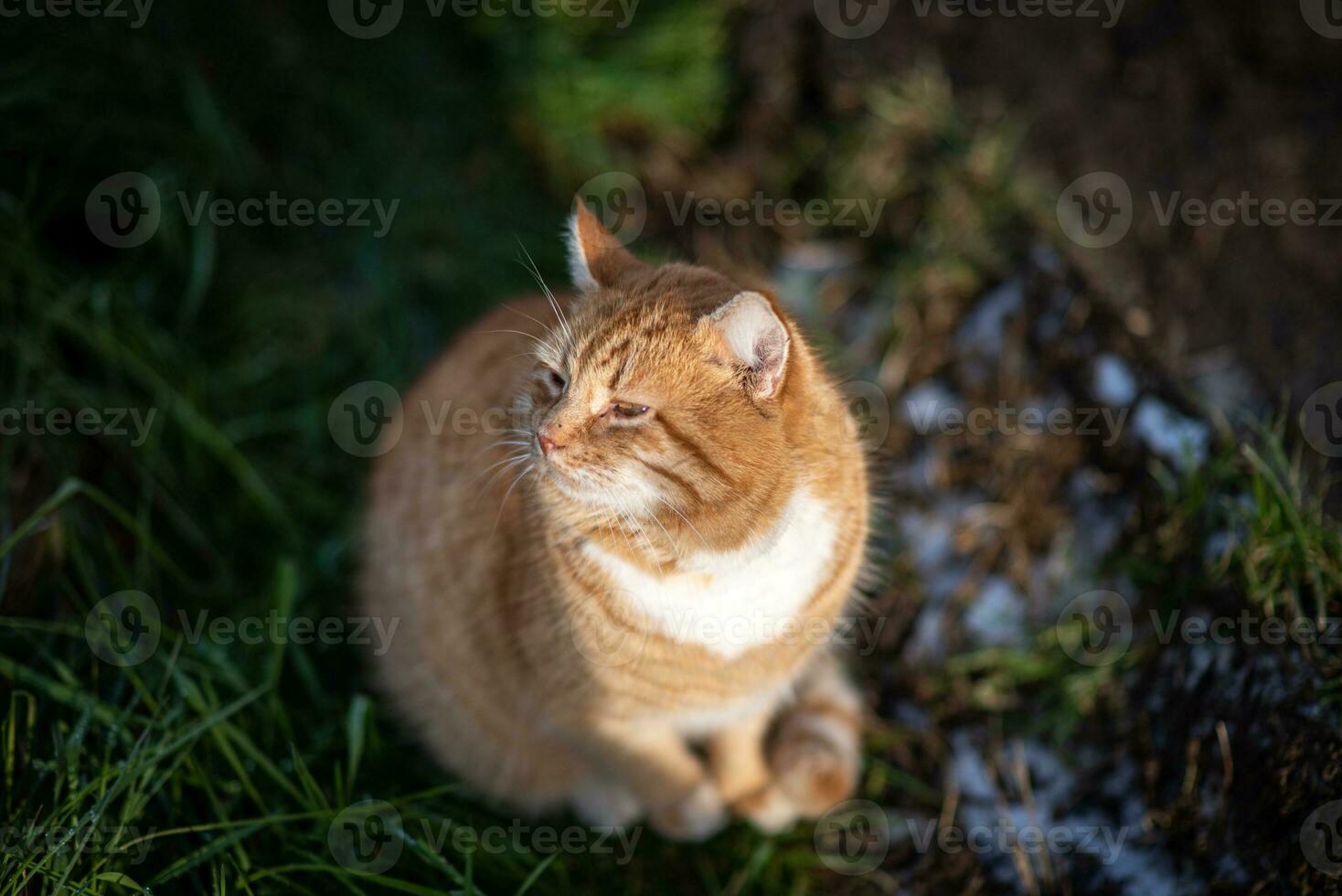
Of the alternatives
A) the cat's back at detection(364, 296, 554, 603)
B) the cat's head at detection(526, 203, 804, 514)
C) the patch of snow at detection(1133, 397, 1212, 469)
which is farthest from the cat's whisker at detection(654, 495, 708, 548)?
the patch of snow at detection(1133, 397, 1212, 469)

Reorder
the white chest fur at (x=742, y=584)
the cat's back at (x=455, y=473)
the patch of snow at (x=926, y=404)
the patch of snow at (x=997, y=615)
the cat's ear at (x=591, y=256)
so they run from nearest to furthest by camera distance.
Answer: the white chest fur at (x=742, y=584), the cat's ear at (x=591, y=256), the cat's back at (x=455, y=473), the patch of snow at (x=997, y=615), the patch of snow at (x=926, y=404)

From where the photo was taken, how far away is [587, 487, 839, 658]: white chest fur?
194cm

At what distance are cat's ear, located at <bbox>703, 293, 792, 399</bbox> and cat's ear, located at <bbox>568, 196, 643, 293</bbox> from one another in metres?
0.42

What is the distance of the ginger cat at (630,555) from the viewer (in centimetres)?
180

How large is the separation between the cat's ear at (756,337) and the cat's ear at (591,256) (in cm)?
42

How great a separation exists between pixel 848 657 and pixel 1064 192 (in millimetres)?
2243

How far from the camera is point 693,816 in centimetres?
262

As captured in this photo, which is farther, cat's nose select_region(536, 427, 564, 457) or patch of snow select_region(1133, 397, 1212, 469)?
patch of snow select_region(1133, 397, 1212, 469)

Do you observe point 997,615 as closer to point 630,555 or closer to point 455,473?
point 630,555

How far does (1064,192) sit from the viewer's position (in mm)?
3764

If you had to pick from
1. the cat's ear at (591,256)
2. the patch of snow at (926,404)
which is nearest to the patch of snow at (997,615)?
the patch of snow at (926,404)

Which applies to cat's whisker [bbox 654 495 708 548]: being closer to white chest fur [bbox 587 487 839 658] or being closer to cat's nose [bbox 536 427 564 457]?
white chest fur [bbox 587 487 839 658]

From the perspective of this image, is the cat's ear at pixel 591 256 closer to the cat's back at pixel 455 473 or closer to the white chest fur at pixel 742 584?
the cat's back at pixel 455 473

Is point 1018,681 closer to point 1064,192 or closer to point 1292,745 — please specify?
point 1292,745
